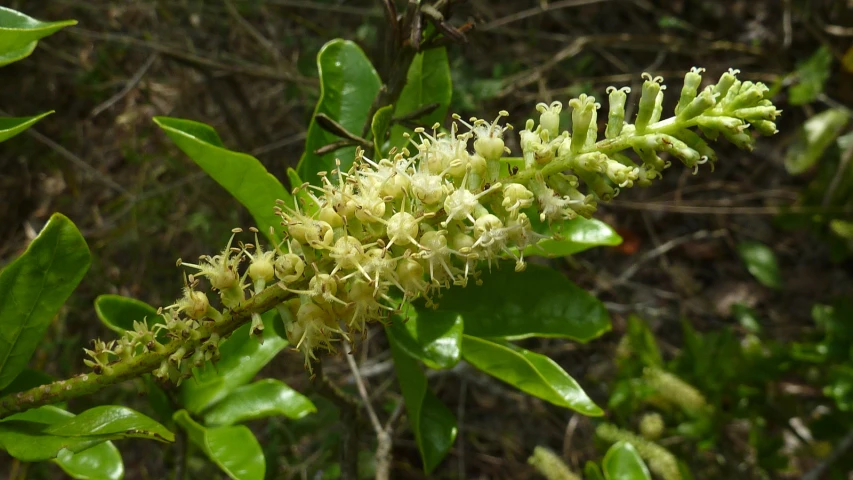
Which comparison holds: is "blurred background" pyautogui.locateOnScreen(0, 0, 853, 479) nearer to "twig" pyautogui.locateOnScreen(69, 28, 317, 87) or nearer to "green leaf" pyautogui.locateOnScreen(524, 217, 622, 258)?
"twig" pyautogui.locateOnScreen(69, 28, 317, 87)

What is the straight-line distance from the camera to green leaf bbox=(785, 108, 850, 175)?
320 cm

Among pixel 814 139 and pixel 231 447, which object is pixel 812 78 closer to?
pixel 814 139

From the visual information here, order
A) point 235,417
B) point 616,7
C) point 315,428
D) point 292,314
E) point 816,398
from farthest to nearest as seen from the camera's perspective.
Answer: point 616,7
point 816,398
point 315,428
point 235,417
point 292,314

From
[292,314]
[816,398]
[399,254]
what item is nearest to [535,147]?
[399,254]

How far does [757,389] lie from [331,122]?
221cm

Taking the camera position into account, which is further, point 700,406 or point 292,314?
point 700,406

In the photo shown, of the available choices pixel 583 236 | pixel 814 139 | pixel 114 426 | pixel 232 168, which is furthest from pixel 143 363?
pixel 814 139

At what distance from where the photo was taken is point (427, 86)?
5.90 feet

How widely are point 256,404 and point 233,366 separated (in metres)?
0.12

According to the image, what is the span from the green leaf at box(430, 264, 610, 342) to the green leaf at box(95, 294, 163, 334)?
701 mm

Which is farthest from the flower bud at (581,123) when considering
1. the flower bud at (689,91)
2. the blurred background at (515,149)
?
the blurred background at (515,149)

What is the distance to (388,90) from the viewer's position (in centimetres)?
167

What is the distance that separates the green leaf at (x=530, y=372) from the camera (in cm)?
147

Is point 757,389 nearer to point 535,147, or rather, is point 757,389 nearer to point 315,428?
point 315,428
